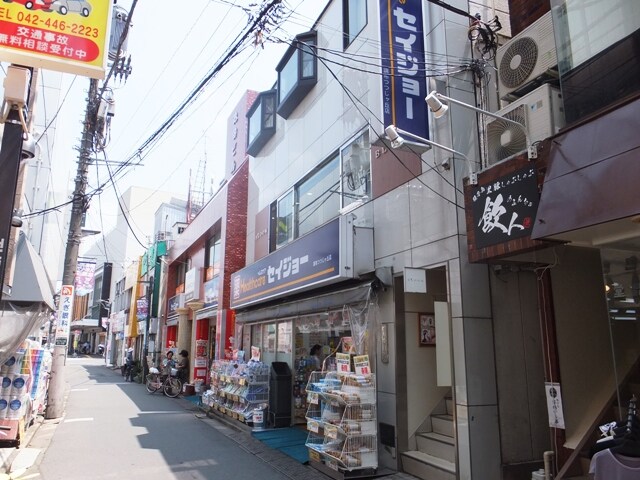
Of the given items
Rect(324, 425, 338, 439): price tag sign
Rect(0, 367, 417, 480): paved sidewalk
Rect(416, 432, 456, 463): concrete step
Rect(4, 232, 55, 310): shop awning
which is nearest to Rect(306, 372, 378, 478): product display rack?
Rect(324, 425, 338, 439): price tag sign

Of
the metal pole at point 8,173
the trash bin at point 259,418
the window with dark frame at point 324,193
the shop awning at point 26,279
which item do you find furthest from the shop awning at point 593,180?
the trash bin at point 259,418

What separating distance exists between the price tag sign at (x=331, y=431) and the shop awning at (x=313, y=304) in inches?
86.7

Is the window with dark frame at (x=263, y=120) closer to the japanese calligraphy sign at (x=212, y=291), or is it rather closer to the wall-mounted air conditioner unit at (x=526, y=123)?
the japanese calligraphy sign at (x=212, y=291)

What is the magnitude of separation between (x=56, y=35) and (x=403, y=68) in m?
4.81

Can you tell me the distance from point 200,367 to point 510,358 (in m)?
15.0

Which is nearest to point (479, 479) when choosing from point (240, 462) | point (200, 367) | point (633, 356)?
point (633, 356)

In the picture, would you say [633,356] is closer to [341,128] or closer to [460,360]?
[460,360]

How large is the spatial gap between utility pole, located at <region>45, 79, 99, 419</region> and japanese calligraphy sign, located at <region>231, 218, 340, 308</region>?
198 inches

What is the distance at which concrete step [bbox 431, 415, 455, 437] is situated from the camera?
770 centimetres

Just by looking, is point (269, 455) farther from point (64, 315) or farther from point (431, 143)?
point (64, 315)

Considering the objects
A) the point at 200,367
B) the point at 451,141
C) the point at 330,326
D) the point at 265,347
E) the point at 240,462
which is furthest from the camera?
the point at 200,367

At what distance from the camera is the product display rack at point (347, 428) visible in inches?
294

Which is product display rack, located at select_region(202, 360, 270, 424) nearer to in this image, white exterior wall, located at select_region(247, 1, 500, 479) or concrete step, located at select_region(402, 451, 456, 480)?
white exterior wall, located at select_region(247, 1, 500, 479)

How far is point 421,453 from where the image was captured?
7.68 m
